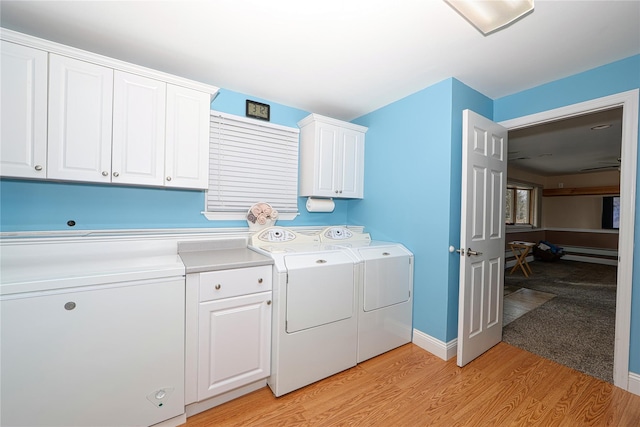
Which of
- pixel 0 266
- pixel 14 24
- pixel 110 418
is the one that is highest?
pixel 14 24

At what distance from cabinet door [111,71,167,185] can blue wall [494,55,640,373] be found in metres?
3.06

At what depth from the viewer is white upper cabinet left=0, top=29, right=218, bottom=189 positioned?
56.2 inches

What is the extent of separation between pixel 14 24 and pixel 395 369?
3.53m

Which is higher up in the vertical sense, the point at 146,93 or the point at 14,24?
the point at 14,24

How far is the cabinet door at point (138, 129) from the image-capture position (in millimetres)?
1679

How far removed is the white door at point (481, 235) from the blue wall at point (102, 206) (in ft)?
6.62

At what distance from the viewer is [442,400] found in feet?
5.71

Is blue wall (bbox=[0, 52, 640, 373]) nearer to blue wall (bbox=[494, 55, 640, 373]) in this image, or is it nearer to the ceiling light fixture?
blue wall (bbox=[494, 55, 640, 373])

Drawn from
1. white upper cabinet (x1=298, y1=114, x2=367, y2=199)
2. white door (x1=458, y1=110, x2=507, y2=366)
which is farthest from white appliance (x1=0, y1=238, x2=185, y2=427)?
white door (x1=458, y1=110, x2=507, y2=366)

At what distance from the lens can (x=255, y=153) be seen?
258cm

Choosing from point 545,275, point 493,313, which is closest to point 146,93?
point 493,313

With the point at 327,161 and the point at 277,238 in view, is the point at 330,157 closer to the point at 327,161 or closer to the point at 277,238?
the point at 327,161

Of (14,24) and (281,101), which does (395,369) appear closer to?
(281,101)

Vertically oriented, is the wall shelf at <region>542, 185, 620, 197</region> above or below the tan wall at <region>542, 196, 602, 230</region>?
above
